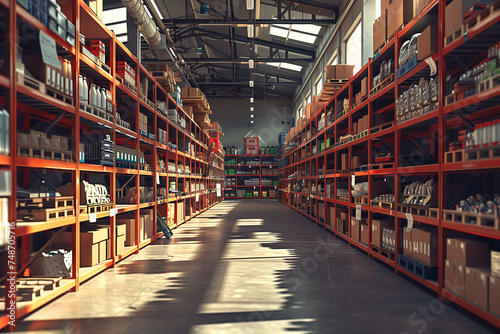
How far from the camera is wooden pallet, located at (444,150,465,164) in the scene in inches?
130

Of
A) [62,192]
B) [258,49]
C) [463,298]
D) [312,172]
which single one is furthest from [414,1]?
[258,49]

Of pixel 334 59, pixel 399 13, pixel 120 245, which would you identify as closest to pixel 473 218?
pixel 399 13

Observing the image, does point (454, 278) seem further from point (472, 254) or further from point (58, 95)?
point (58, 95)

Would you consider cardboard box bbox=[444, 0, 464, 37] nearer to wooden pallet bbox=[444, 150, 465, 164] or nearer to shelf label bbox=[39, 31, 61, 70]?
wooden pallet bbox=[444, 150, 465, 164]

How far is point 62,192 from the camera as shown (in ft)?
13.9

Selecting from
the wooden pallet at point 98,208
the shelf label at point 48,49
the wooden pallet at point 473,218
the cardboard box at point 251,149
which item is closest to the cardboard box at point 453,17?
the wooden pallet at point 473,218

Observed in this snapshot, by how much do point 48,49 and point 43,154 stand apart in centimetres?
96

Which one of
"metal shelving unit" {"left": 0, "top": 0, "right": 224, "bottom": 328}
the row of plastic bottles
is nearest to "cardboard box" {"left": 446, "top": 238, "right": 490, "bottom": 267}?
"metal shelving unit" {"left": 0, "top": 0, "right": 224, "bottom": 328}

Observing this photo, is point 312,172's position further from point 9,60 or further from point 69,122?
point 9,60

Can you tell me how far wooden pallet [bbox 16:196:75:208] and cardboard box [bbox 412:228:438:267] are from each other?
153 inches

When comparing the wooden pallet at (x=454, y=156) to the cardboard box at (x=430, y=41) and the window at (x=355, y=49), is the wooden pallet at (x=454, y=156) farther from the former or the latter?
the window at (x=355, y=49)

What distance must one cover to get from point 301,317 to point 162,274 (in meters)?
2.20

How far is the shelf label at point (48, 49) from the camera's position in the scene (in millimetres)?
3256

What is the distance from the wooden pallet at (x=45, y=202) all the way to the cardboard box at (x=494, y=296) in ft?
13.0
